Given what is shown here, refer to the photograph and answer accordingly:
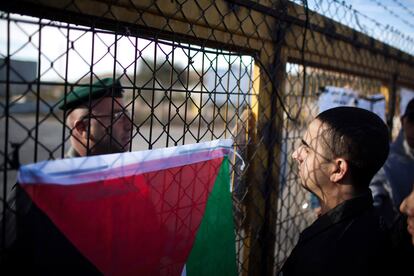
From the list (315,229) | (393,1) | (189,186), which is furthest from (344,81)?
(189,186)

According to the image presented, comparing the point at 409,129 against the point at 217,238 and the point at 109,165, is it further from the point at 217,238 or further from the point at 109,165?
the point at 109,165

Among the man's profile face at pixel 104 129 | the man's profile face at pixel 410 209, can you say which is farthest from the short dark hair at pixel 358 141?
the man's profile face at pixel 104 129

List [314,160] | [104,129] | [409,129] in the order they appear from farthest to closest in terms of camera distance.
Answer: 1. [409,129]
2. [104,129]
3. [314,160]

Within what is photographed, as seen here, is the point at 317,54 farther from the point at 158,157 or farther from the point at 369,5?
the point at 158,157

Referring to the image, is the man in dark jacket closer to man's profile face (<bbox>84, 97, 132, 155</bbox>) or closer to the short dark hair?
the short dark hair

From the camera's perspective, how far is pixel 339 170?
1489 mm

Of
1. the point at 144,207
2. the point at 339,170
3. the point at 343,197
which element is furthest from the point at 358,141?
the point at 144,207

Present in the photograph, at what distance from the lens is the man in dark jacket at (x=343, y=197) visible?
132cm

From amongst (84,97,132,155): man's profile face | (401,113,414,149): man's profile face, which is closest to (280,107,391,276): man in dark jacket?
(84,97,132,155): man's profile face

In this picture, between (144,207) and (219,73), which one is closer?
(144,207)

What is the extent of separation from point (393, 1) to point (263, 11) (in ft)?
4.53

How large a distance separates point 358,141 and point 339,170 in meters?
0.14

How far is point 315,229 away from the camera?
145cm

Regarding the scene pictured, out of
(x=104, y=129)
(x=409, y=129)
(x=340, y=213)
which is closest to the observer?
(x=340, y=213)
